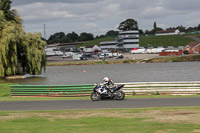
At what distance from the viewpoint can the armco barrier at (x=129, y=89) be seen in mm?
25219

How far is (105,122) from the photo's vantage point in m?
13.8

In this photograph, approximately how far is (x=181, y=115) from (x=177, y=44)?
178 m

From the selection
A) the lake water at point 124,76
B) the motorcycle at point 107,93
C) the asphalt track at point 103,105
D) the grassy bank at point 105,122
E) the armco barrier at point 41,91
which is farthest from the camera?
the lake water at point 124,76

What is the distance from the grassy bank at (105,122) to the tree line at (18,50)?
3676cm

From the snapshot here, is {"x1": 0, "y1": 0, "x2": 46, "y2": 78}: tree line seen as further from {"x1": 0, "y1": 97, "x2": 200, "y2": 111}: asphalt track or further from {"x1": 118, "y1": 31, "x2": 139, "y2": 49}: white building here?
{"x1": 118, "y1": 31, "x2": 139, "y2": 49}: white building

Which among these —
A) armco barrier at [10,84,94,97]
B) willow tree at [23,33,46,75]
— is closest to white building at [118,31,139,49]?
willow tree at [23,33,46,75]

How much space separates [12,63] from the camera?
2099 inches

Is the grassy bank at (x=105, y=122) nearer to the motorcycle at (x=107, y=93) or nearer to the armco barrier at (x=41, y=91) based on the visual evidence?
the motorcycle at (x=107, y=93)

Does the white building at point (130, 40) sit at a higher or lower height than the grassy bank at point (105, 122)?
higher

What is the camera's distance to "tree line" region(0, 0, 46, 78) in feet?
172

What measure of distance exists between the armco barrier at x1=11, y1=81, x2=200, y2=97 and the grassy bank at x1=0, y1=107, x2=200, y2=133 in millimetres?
8928

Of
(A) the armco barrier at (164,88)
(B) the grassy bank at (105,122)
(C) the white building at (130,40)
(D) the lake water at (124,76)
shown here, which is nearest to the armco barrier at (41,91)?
(A) the armco barrier at (164,88)

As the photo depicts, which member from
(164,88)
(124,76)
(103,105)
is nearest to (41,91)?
(103,105)

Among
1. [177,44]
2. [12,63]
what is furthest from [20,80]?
[177,44]
